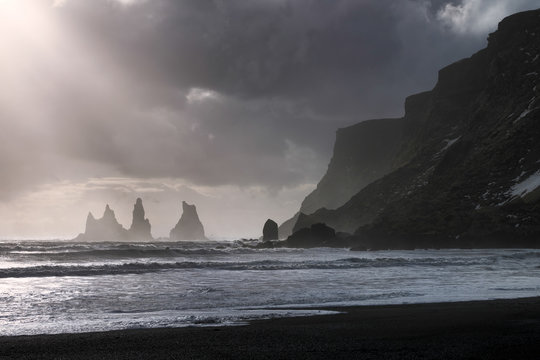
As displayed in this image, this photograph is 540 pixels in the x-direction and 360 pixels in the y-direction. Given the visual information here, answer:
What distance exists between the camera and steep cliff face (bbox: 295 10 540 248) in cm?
7788

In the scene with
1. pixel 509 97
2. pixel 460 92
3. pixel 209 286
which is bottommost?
pixel 209 286

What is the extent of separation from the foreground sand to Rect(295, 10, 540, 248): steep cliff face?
66.9m

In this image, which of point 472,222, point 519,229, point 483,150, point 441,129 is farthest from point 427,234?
point 441,129

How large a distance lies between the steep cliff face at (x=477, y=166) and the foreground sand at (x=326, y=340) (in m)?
66.9

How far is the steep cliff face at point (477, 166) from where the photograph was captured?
77.9m

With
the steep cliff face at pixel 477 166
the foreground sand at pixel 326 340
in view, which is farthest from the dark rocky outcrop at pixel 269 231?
the foreground sand at pixel 326 340

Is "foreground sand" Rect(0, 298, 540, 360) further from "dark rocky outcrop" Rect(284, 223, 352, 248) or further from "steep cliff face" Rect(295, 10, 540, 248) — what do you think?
"dark rocky outcrop" Rect(284, 223, 352, 248)

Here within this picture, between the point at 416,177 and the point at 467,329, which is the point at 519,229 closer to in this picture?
the point at 416,177

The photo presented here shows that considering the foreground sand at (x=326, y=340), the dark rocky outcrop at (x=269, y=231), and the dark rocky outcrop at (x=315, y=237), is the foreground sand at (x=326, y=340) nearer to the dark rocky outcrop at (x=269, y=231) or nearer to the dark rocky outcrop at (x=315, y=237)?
the dark rocky outcrop at (x=315, y=237)

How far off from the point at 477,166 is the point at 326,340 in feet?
307

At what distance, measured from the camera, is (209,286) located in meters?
24.3

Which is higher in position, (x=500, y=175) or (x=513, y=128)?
(x=513, y=128)

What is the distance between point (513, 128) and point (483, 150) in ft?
23.3

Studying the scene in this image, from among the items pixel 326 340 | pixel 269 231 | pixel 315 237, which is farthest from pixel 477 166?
pixel 326 340
